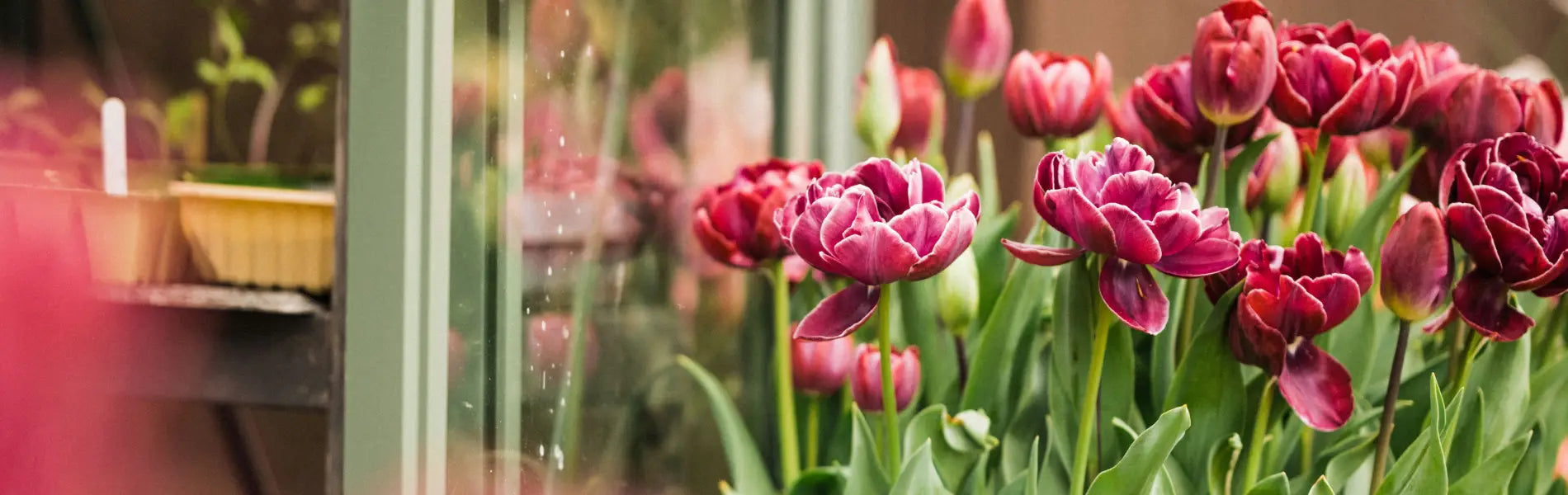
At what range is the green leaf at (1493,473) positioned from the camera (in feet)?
1.49

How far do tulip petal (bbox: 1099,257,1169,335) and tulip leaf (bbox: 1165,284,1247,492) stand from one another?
8 centimetres

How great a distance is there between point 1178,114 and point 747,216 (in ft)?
0.74

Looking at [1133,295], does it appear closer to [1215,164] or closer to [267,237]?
[1215,164]

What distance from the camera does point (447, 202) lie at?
48 centimetres

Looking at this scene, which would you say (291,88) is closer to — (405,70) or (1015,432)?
(405,70)

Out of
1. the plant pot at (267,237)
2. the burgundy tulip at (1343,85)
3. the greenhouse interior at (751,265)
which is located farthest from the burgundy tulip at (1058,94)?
the plant pot at (267,237)

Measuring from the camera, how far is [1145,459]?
0.42 m

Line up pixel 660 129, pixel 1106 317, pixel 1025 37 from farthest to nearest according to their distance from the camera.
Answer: pixel 1025 37
pixel 660 129
pixel 1106 317

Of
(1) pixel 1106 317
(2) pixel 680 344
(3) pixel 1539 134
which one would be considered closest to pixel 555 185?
(2) pixel 680 344

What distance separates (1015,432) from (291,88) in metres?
0.41

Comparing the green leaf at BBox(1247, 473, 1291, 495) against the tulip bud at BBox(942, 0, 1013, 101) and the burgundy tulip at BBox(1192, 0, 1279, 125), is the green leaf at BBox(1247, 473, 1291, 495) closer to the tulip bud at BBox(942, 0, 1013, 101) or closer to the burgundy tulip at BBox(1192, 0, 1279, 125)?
the burgundy tulip at BBox(1192, 0, 1279, 125)

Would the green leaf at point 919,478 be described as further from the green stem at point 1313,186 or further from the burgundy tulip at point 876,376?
the green stem at point 1313,186

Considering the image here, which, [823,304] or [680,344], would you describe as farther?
[680,344]

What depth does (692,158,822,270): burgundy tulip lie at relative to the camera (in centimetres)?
54
